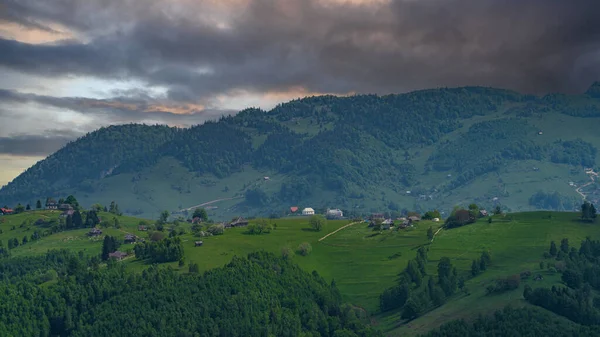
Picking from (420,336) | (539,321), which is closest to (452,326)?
(420,336)

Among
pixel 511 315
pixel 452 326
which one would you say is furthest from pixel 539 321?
pixel 452 326

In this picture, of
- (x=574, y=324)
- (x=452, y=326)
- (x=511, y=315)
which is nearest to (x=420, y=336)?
(x=452, y=326)

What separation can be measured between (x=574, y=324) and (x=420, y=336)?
37689mm

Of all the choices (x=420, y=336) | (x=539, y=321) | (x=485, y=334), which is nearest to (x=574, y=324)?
(x=539, y=321)

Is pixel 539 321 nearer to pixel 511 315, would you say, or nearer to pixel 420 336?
pixel 511 315

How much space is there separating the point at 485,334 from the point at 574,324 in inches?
897

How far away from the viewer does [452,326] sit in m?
198

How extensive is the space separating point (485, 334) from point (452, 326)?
9.39 metres

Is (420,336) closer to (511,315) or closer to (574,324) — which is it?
(511,315)

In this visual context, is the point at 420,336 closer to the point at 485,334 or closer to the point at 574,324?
the point at 485,334

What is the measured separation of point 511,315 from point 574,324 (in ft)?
49.9

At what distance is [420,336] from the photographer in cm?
19988

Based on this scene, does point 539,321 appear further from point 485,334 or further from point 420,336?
point 420,336

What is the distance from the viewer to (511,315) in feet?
642
